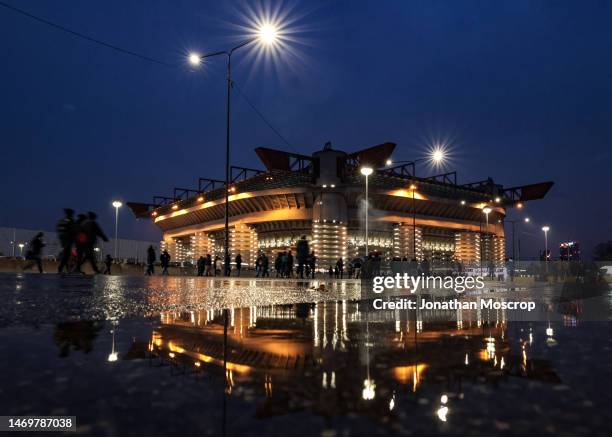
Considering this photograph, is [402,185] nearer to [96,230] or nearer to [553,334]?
[96,230]

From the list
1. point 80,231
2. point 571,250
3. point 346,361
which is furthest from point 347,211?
point 346,361

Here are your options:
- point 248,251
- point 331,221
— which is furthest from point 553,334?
point 248,251

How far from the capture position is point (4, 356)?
5.56 ft

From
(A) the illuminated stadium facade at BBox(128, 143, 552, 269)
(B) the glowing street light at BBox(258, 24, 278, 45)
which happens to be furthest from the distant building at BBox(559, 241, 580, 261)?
(B) the glowing street light at BBox(258, 24, 278, 45)

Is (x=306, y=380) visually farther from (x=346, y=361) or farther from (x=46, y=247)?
(x=46, y=247)

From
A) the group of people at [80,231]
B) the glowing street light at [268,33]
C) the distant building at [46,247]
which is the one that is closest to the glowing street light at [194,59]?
the glowing street light at [268,33]

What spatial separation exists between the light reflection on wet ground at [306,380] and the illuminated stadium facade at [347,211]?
38.0 metres

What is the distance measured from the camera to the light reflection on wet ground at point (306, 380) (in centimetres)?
94

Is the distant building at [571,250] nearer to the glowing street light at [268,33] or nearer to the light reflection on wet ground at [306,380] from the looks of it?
the glowing street light at [268,33]

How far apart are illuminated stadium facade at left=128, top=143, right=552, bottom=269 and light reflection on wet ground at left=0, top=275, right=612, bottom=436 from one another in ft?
125

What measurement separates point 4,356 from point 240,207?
50357 mm

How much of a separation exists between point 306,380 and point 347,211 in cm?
4534

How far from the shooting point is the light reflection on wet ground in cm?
94

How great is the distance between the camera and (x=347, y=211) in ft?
152
